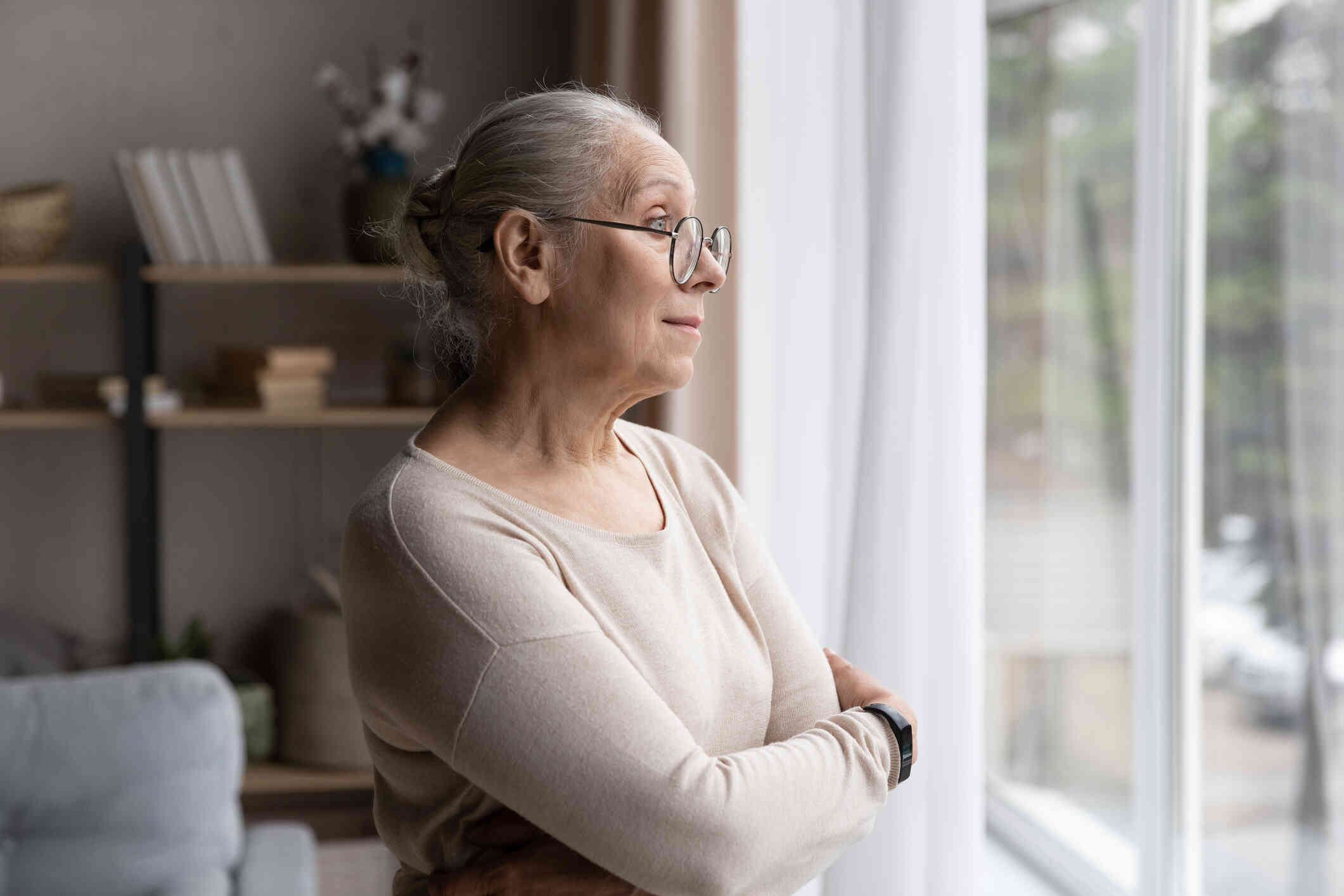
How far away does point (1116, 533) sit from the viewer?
265 centimetres

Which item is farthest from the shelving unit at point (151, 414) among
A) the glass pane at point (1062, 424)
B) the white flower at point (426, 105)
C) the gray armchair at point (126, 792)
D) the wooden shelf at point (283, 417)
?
the glass pane at point (1062, 424)

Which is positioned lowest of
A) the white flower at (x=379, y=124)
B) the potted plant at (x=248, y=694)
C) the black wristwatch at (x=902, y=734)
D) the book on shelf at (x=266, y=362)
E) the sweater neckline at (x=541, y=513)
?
the potted plant at (x=248, y=694)

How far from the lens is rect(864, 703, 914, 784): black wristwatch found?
1092 millimetres

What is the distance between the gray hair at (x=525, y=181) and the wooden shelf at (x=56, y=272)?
207 centimetres

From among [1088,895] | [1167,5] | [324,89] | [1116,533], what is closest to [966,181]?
[1167,5]

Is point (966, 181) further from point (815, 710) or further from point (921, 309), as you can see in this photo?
point (815, 710)

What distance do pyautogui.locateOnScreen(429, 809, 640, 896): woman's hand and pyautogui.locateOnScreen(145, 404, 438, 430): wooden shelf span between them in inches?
77.0

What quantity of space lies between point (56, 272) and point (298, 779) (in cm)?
127

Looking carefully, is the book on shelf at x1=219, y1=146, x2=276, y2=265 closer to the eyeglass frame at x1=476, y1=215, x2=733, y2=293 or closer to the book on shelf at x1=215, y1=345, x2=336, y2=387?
the book on shelf at x1=215, y1=345, x2=336, y2=387

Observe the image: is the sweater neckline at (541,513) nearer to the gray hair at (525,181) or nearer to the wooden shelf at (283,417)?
the gray hair at (525,181)

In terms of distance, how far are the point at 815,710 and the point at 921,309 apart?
723 millimetres

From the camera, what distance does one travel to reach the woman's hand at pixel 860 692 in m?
1.15

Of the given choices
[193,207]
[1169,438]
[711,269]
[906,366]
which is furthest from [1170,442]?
[193,207]

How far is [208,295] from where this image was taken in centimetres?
319
